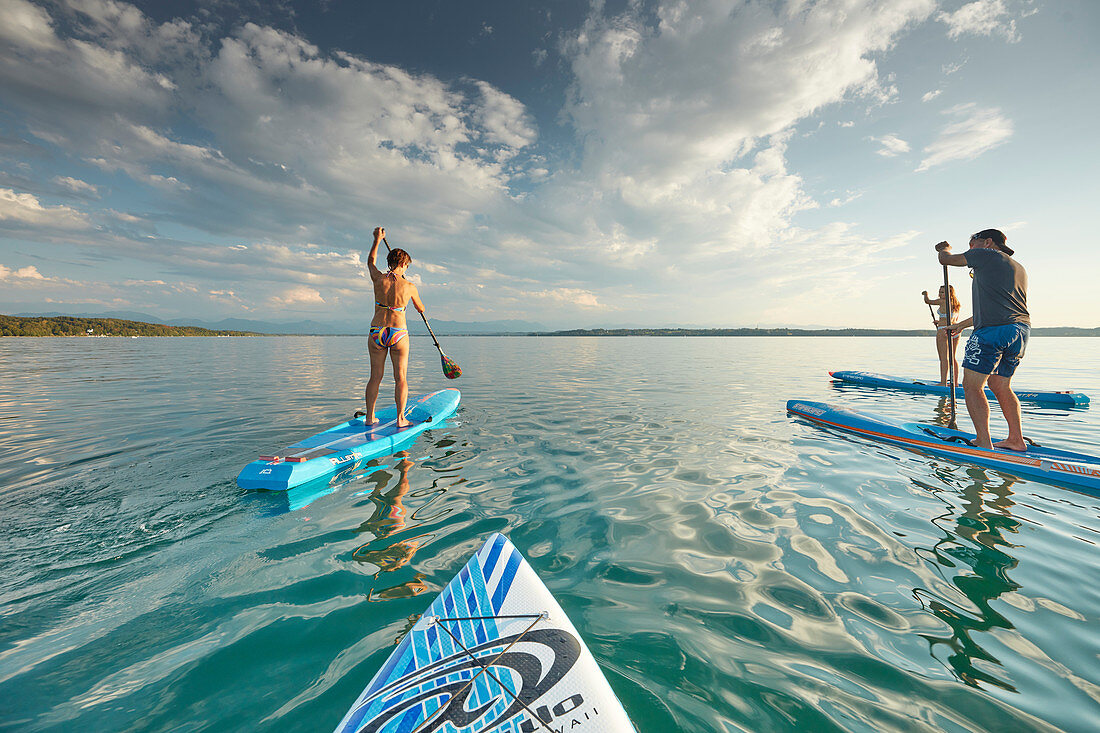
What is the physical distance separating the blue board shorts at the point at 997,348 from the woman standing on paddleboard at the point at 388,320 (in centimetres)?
902

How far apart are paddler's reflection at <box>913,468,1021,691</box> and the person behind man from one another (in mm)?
1280

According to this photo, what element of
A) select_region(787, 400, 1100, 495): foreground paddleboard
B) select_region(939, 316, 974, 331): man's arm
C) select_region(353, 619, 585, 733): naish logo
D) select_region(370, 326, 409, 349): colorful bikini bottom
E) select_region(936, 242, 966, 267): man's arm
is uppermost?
select_region(936, 242, 966, 267): man's arm

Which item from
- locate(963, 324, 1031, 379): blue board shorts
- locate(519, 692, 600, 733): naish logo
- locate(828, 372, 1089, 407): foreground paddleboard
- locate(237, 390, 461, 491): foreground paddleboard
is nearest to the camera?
locate(519, 692, 600, 733): naish logo

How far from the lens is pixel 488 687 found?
6.69ft

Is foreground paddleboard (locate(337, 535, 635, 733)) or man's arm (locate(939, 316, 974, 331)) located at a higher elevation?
man's arm (locate(939, 316, 974, 331))

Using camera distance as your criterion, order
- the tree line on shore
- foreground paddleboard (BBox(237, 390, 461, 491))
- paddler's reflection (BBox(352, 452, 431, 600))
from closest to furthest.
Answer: paddler's reflection (BBox(352, 452, 431, 600)) < foreground paddleboard (BBox(237, 390, 461, 491)) < the tree line on shore

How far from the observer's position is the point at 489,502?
487 cm

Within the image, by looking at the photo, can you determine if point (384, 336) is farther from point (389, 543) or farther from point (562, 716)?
point (562, 716)

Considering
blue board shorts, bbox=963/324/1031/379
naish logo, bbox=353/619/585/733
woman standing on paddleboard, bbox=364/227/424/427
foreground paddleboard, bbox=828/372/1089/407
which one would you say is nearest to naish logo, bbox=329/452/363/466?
woman standing on paddleboard, bbox=364/227/424/427

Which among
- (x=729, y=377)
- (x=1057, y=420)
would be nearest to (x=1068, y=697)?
(x=1057, y=420)

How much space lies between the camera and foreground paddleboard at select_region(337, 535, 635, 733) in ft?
6.13

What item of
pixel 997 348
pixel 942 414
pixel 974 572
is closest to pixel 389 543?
pixel 974 572

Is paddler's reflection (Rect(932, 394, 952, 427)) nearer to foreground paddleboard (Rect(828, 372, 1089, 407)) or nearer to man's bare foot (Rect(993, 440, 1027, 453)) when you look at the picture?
foreground paddleboard (Rect(828, 372, 1089, 407))

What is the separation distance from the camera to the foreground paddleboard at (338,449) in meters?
5.18
